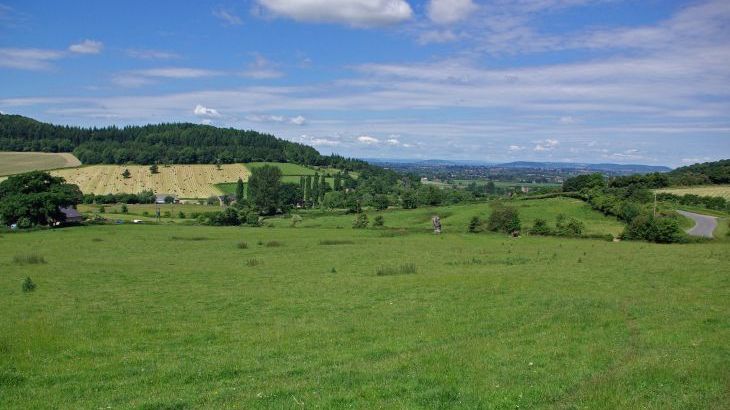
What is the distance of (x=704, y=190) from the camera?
4788 inches

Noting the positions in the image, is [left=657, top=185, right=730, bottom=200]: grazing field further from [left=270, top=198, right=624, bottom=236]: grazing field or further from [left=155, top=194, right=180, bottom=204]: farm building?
[left=155, top=194, right=180, bottom=204]: farm building

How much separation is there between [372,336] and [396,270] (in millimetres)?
18763

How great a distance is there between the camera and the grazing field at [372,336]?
11258mm

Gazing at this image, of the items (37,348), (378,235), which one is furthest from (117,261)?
(378,235)

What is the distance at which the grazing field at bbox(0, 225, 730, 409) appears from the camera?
1126 centimetres

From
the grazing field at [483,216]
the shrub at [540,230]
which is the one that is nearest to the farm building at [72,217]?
the grazing field at [483,216]

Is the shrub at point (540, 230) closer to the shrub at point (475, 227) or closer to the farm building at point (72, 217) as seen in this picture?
the shrub at point (475, 227)

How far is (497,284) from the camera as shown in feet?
91.8

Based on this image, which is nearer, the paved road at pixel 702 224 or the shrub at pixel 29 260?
the shrub at pixel 29 260

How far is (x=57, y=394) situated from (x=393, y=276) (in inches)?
922

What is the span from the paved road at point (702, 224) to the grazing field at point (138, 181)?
134m

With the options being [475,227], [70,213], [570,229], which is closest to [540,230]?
[570,229]

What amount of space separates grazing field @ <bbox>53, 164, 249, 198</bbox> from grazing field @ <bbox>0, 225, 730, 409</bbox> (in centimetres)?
Result: 14032

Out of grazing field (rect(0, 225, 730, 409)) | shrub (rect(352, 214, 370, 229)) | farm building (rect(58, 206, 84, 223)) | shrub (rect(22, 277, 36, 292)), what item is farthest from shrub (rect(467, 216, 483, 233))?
farm building (rect(58, 206, 84, 223))
